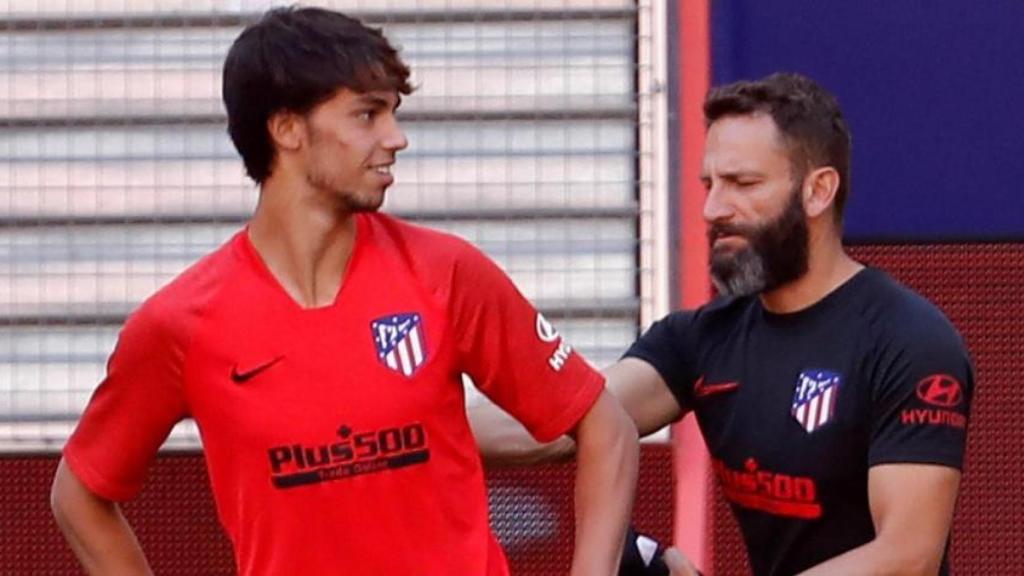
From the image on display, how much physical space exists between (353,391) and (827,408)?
0.94 m

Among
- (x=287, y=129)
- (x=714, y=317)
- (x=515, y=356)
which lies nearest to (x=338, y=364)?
(x=515, y=356)

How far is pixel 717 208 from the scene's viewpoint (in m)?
4.22

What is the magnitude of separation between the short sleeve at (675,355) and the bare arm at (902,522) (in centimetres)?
53

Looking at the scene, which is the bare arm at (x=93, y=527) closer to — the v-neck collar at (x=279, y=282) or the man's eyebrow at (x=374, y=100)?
the v-neck collar at (x=279, y=282)

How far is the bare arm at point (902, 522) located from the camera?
155 inches

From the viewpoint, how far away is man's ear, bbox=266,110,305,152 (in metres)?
3.73

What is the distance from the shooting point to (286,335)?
12.0 feet

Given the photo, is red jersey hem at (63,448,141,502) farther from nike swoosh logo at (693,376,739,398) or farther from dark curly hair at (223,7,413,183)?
nike swoosh logo at (693,376,739,398)

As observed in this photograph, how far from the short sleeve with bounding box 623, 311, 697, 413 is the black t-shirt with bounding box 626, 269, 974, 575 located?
0.28ft

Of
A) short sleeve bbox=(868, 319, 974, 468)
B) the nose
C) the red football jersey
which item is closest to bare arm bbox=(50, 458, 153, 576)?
the red football jersey

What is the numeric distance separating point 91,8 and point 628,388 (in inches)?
87.5

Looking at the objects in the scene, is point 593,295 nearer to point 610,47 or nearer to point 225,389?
point 610,47

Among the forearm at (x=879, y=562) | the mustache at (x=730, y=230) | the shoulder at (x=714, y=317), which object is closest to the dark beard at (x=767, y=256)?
the mustache at (x=730, y=230)

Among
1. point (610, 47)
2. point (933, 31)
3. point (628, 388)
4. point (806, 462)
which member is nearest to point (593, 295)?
point (610, 47)
